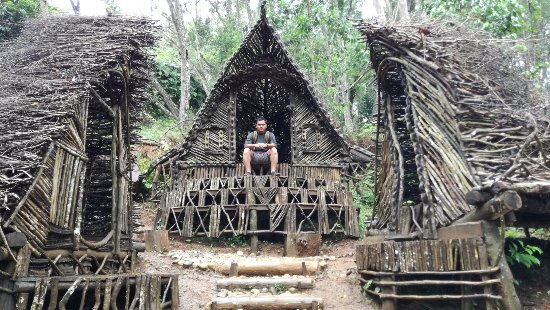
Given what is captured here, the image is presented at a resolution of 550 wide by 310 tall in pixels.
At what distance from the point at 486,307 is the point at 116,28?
6.99 m

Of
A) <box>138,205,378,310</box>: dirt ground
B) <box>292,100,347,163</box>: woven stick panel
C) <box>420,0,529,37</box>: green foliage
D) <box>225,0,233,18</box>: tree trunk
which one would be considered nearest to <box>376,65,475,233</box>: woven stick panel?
<box>138,205,378,310</box>: dirt ground

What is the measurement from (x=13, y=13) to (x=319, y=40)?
11.5 meters

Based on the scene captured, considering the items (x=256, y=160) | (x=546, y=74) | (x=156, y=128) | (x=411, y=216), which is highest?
(x=546, y=74)

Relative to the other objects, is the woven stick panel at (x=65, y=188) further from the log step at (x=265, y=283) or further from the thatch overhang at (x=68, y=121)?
the log step at (x=265, y=283)

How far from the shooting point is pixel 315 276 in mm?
8695

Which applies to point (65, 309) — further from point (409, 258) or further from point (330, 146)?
point (330, 146)

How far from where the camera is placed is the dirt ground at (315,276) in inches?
269

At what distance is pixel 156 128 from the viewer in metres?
21.8

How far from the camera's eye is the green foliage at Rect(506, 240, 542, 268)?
636cm

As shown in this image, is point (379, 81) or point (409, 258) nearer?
point (409, 258)

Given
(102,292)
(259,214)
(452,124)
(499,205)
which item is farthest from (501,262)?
(259,214)

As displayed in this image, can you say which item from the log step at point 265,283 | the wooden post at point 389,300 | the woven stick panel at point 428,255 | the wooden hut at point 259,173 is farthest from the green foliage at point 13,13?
the wooden post at point 389,300

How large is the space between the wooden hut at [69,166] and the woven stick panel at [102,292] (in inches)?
0.5

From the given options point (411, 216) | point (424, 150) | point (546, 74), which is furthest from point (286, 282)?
point (546, 74)
